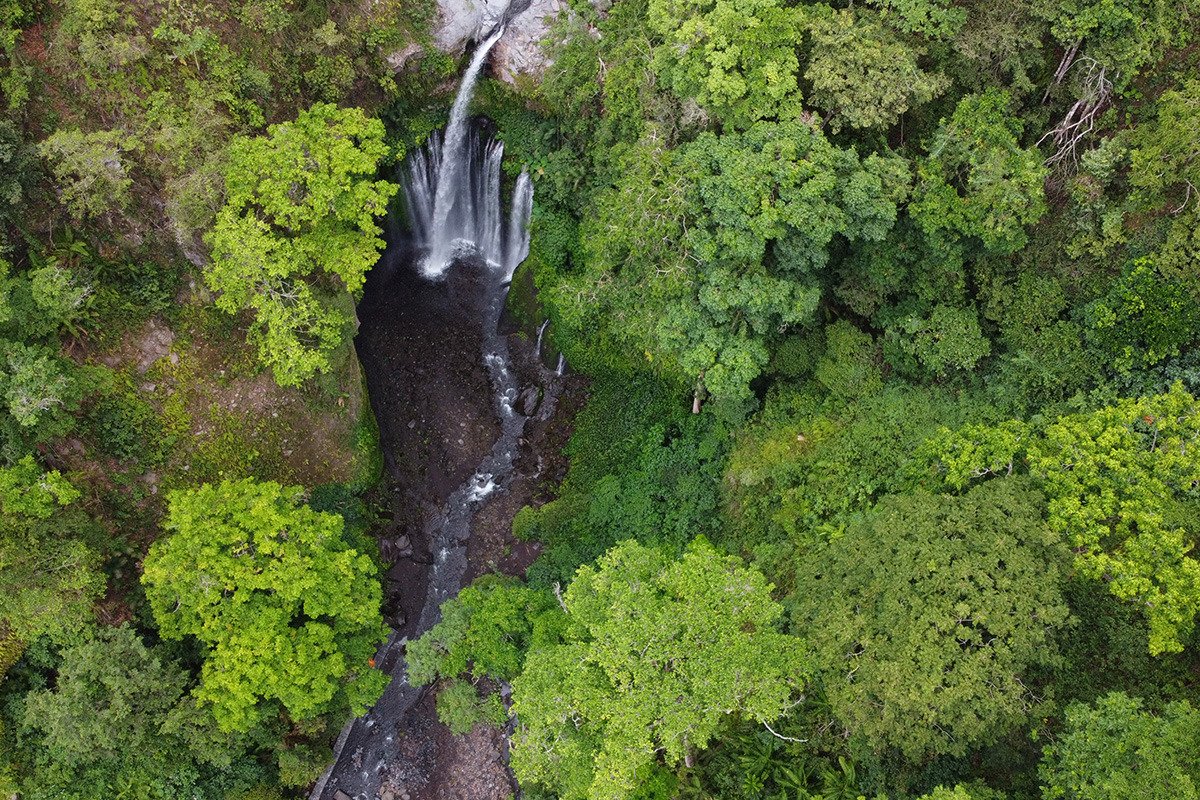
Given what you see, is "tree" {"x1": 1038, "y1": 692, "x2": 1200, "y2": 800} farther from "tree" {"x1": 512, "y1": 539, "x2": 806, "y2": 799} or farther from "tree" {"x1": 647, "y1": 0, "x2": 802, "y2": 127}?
"tree" {"x1": 647, "y1": 0, "x2": 802, "y2": 127}

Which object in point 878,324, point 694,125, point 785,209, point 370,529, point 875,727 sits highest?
point 694,125

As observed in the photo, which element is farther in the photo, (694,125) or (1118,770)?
(694,125)

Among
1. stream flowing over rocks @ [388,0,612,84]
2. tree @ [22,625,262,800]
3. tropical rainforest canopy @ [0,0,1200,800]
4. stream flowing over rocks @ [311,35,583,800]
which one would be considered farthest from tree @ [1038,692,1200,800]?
stream flowing over rocks @ [388,0,612,84]

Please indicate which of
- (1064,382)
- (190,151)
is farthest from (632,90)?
(1064,382)

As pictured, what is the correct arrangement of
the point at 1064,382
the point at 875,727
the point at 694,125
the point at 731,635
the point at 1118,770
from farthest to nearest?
the point at 694,125 → the point at 1064,382 → the point at 731,635 → the point at 875,727 → the point at 1118,770

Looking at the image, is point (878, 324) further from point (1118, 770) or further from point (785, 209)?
point (1118, 770)

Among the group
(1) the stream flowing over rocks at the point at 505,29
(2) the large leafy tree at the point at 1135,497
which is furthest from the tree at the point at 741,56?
(2) the large leafy tree at the point at 1135,497

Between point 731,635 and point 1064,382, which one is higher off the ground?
point 1064,382

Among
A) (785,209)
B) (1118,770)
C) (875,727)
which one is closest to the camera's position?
(1118,770)
